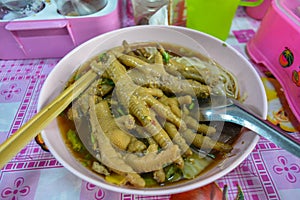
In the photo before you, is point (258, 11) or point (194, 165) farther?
point (258, 11)

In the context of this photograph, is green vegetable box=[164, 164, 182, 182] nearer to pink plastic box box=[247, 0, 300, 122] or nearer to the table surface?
the table surface

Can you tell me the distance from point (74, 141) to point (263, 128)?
1.55 feet

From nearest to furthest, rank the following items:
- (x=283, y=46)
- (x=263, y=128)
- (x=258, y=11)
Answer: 1. (x=263, y=128)
2. (x=283, y=46)
3. (x=258, y=11)

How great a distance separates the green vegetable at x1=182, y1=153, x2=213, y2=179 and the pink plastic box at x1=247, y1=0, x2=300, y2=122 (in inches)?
14.2

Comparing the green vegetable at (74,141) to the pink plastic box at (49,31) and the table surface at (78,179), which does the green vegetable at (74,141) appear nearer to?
the table surface at (78,179)

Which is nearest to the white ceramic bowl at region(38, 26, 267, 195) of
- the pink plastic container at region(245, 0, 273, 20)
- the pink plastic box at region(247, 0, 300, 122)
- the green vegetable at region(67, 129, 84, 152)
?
the green vegetable at region(67, 129, 84, 152)

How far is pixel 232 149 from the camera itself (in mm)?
578

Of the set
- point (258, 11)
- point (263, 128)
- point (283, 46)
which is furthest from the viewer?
point (258, 11)

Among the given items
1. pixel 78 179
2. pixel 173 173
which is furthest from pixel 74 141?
pixel 173 173

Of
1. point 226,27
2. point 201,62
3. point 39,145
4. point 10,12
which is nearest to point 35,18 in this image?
point 10,12

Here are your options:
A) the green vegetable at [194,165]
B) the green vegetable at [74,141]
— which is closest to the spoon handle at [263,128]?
the green vegetable at [194,165]

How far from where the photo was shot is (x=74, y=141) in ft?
2.00

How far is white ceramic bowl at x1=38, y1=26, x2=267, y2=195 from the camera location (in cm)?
49

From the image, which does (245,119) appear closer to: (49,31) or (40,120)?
(40,120)
